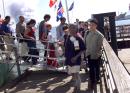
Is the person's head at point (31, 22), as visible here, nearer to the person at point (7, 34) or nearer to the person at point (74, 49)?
the person at point (7, 34)

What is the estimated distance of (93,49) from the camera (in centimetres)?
1003

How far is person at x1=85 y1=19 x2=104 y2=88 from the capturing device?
9914 mm

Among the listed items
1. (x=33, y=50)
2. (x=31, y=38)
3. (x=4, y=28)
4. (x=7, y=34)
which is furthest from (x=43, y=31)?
(x=4, y=28)

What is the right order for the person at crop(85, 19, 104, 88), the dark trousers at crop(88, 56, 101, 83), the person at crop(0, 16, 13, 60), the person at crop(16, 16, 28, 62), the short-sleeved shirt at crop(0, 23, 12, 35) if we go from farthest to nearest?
1. the short-sleeved shirt at crop(0, 23, 12, 35)
2. the person at crop(16, 16, 28, 62)
3. the person at crop(0, 16, 13, 60)
4. the dark trousers at crop(88, 56, 101, 83)
5. the person at crop(85, 19, 104, 88)

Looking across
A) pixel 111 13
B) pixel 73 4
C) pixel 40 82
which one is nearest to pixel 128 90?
pixel 40 82

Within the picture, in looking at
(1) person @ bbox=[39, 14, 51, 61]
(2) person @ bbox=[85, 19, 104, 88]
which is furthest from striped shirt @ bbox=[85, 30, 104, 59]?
(1) person @ bbox=[39, 14, 51, 61]

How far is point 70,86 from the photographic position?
37.3ft

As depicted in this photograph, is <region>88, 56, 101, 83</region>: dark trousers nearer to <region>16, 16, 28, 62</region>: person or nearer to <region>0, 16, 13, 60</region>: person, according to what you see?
<region>0, 16, 13, 60</region>: person

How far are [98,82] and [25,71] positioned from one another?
4118 millimetres

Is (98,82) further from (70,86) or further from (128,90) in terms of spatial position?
(128,90)

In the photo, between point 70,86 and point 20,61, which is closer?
point 70,86

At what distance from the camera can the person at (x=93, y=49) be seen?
9.91 metres

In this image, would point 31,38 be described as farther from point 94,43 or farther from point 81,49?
point 81,49

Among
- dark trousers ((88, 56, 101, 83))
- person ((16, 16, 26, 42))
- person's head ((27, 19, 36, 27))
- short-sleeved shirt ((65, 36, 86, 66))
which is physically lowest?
dark trousers ((88, 56, 101, 83))
